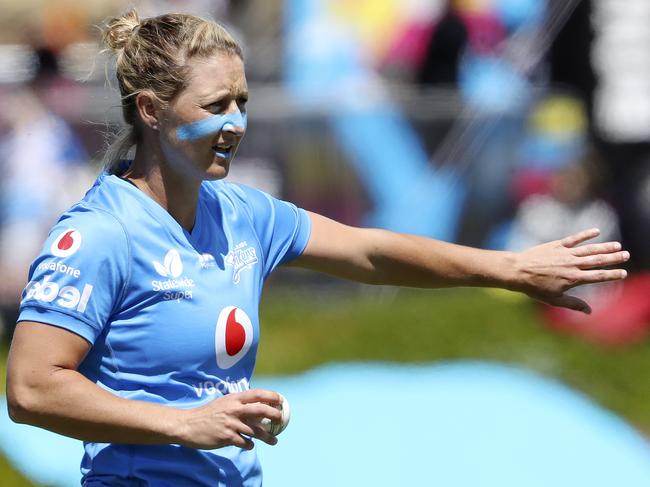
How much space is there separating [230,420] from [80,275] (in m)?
0.48

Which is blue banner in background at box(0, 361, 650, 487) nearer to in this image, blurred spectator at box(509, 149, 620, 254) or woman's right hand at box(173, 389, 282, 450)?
blurred spectator at box(509, 149, 620, 254)

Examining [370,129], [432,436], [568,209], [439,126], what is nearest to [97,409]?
[432,436]

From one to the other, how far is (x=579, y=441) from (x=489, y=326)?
1563 millimetres

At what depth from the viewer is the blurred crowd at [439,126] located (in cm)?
875

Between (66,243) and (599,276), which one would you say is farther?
(599,276)

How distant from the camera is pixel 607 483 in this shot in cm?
636

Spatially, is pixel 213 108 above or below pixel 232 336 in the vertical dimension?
above

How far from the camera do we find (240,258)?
3.26 metres

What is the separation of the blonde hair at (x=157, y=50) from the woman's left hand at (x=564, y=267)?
1.00 m

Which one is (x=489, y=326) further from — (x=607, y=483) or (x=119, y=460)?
(x=119, y=460)

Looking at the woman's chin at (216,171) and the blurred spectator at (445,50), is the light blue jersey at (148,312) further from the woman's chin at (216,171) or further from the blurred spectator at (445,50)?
the blurred spectator at (445,50)

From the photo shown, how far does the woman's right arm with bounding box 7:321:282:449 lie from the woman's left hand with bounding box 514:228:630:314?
1022 mm

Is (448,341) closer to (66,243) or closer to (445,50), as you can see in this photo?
(445,50)

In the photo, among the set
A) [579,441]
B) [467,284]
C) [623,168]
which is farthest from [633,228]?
[467,284]
